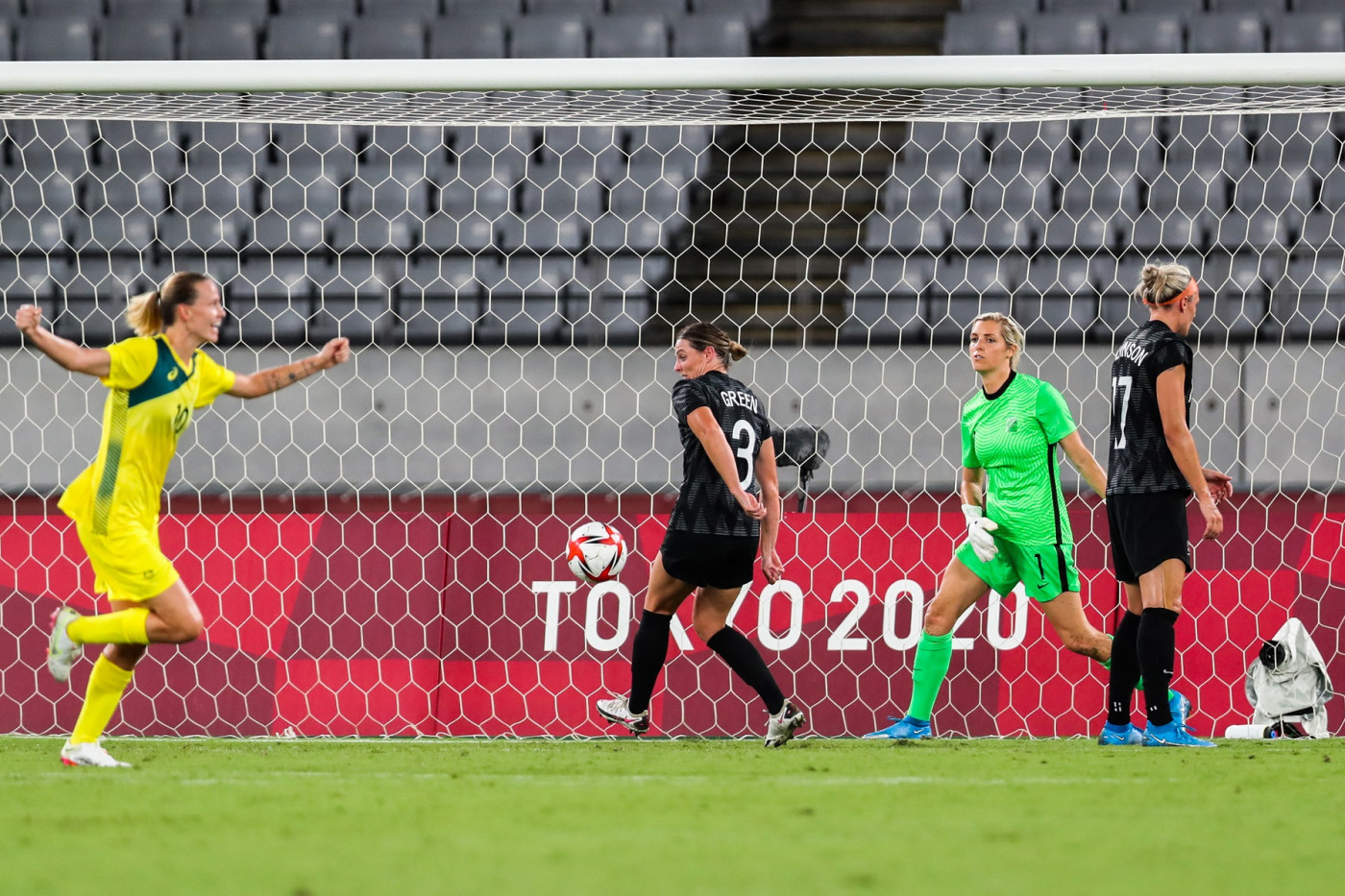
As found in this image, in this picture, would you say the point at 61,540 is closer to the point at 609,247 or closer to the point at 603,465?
the point at 603,465

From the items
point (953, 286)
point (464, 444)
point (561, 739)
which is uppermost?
point (953, 286)

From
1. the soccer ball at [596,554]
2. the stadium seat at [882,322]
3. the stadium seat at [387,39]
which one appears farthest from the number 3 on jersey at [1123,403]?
the stadium seat at [387,39]

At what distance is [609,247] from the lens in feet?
31.0

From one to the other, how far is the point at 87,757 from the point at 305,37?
820 centimetres

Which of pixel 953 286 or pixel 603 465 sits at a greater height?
pixel 953 286

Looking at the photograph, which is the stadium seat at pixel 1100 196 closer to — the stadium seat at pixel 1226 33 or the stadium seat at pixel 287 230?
the stadium seat at pixel 1226 33

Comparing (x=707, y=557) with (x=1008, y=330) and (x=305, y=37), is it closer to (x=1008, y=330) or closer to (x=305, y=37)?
(x=1008, y=330)

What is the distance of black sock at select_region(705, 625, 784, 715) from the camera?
17.5ft

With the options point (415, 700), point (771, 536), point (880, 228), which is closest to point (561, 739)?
point (415, 700)

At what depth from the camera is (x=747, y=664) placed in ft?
17.6

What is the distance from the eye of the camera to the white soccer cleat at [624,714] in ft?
18.1

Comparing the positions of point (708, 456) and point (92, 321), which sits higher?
point (92, 321)

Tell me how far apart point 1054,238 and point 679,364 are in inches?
198

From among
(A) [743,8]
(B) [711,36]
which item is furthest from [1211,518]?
(A) [743,8]
